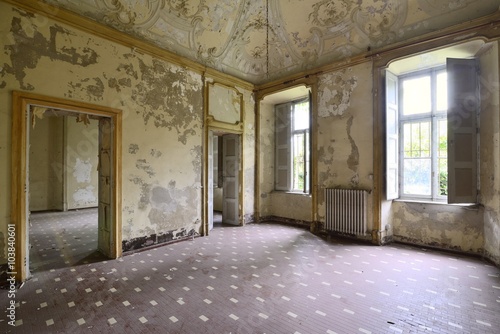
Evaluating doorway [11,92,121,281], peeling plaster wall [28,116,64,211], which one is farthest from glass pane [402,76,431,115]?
peeling plaster wall [28,116,64,211]

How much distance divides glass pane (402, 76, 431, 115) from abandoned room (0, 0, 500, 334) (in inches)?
1.3

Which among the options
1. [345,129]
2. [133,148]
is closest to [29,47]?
[133,148]

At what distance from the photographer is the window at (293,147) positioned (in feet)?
22.0

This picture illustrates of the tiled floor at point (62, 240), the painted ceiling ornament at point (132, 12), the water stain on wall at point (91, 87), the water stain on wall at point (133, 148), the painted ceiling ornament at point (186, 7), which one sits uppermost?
the painted ceiling ornament at point (186, 7)

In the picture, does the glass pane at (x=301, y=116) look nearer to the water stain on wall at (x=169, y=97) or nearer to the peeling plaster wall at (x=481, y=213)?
the water stain on wall at (x=169, y=97)

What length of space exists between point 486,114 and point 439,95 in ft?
3.20

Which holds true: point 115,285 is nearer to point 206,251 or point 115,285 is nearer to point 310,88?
point 206,251

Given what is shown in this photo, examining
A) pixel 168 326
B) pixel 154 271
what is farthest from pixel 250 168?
pixel 168 326

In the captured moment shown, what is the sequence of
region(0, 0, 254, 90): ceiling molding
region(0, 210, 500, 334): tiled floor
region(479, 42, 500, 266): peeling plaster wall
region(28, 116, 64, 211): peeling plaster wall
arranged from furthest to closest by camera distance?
region(28, 116, 64, 211): peeling plaster wall → region(479, 42, 500, 266): peeling plaster wall → region(0, 0, 254, 90): ceiling molding → region(0, 210, 500, 334): tiled floor

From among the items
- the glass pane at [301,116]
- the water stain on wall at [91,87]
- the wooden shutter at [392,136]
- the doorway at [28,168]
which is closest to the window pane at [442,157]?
the wooden shutter at [392,136]

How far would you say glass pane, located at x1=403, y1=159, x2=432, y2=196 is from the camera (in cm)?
496

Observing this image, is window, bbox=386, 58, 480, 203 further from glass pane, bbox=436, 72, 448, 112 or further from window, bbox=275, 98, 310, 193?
window, bbox=275, 98, 310, 193

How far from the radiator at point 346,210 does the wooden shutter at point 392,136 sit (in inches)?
21.9

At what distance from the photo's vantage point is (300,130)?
22.4 feet
